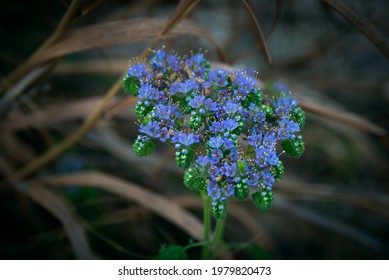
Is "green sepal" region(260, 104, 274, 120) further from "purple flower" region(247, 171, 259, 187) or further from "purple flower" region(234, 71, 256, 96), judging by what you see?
"purple flower" region(247, 171, 259, 187)

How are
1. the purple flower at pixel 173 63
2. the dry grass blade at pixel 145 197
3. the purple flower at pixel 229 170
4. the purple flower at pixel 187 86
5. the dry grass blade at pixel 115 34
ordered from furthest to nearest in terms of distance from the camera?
the dry grass blade at pixel 145 197 → the dry grass blade at pixel 115 34 → the purple flower at pixel 173 63 → the purple flower at pixel 187 86 → the purple flower at pixel 229 170

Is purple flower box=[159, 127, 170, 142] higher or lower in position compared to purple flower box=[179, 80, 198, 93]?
lower

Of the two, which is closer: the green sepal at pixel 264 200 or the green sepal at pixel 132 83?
the green sepal at pixel 264 200

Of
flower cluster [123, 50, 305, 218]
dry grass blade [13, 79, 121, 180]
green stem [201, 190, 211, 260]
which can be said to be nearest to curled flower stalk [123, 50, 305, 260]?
flower cluster [123, 50, 305, 218]

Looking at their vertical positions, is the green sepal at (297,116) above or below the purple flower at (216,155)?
above

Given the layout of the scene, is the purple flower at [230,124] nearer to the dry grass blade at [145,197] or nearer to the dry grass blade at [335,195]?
the dry grass blade at [145,197]

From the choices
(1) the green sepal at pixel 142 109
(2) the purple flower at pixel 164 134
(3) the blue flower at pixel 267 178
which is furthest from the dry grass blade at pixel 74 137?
(3) the blue flower at pixel 267 178

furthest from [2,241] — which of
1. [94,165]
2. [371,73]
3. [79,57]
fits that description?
[371,73]
